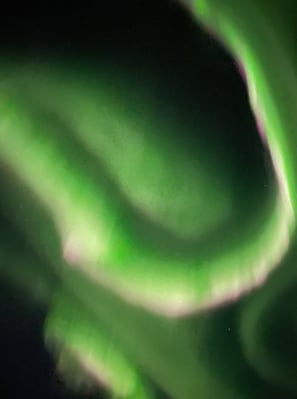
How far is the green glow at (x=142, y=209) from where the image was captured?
0.46 m

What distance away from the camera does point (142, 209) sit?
1.55 feet

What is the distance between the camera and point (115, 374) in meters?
0.49

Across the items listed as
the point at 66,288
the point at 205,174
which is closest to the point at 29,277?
the point at 66,288

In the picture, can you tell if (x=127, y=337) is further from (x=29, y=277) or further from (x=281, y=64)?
(x=281, y=64)

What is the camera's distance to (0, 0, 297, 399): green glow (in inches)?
18.3

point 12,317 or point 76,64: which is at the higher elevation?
point 76,64

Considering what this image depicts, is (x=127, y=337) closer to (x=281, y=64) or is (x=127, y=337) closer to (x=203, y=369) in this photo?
(x=203, y=369)

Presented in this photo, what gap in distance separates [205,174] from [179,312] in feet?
0.28

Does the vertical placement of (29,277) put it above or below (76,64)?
below

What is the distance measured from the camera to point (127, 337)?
1.60 ft

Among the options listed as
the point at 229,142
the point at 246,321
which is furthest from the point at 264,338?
the point at 229,142

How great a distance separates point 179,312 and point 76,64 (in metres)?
0.16

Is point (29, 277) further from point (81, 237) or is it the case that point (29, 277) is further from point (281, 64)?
point (281, 64)

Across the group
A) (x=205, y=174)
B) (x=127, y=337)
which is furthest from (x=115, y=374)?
(x=205, y=174)
